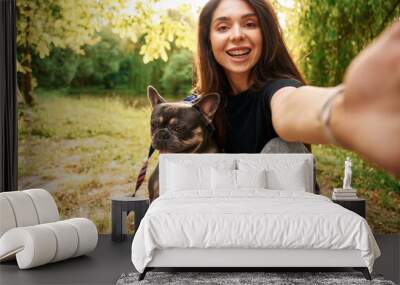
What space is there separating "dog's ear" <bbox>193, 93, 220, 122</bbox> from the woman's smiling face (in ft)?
0.79

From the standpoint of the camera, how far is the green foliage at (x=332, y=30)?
5.77 metres

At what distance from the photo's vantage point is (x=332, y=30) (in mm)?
5805

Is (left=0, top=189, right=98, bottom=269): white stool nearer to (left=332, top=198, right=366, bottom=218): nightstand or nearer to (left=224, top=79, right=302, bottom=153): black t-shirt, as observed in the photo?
(left=224, top=79, right=302, bottom=153): black t-shirt

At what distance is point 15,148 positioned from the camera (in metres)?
5.79

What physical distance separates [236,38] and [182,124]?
0.90m

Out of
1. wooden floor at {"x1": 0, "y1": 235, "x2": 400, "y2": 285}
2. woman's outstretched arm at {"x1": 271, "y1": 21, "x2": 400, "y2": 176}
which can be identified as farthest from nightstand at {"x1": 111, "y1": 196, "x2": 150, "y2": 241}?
woman's outstretched arm at {"x1": 271, "y1": 21, "x2": 400, "y2": 176}

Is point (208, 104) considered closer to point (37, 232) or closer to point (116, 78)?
point (116, 78)

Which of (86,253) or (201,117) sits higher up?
(201,117)

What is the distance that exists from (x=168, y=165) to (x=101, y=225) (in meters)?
1.11

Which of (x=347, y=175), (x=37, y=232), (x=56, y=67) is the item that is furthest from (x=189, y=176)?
(x=56, y=67)

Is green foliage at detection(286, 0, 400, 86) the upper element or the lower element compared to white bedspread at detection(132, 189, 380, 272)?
upper

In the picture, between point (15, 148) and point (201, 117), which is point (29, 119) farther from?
point (201, 117)

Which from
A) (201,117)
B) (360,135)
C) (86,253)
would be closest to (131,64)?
(201,117)

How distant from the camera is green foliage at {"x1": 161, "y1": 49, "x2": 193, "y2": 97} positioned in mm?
5910
